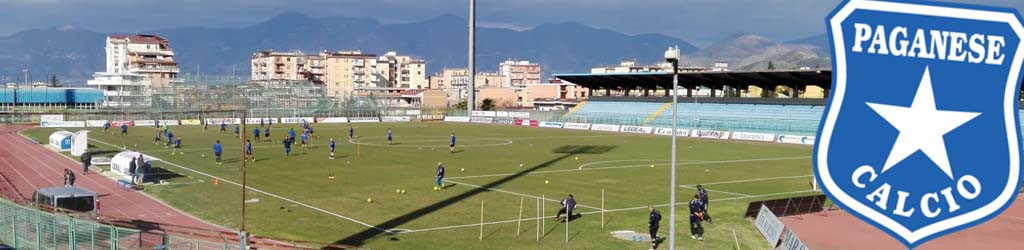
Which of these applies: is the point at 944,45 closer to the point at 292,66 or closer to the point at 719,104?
the point at 719,104

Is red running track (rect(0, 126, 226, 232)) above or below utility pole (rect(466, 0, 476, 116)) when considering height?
below

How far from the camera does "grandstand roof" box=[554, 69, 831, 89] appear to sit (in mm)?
83438

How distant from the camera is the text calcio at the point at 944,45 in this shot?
758 centimetres

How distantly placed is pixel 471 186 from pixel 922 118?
28.1m

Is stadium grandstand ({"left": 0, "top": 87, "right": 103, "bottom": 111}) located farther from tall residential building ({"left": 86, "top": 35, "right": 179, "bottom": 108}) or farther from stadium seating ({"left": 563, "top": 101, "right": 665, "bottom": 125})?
stadium seating ({"left": 563, "top": 101, "right": 665, "bottom": 125})

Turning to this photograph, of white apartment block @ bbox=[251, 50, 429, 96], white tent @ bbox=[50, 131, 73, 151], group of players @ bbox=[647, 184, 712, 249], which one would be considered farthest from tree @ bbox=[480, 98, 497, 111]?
group of players @ bbox=[647, 184, 712, 249]

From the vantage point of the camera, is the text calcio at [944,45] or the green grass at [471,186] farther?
the green grass at [471,186]

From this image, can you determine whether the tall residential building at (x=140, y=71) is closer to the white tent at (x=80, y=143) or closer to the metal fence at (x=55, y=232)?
the white tent at (x=80, y=143)

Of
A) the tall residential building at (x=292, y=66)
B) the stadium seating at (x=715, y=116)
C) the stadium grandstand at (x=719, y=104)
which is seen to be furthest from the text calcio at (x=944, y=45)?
the tall residential building at (x=292, y=66)

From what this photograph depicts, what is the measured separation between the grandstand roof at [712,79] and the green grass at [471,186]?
2085cm

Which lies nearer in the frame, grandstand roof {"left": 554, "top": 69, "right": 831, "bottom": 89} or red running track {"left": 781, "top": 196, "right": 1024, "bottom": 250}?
red running track {"left": 781, "top": 196, "right": 1024, "bottom": 250}

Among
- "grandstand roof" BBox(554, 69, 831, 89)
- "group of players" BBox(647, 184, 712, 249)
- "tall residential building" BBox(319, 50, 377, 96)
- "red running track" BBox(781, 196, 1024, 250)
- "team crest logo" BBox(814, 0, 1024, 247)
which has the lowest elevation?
"red running track" BBox(781, 196, 1024, 250)

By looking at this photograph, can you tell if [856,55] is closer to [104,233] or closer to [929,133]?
[929,133]

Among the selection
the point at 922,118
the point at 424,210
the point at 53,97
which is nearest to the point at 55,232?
the point at 424,210
